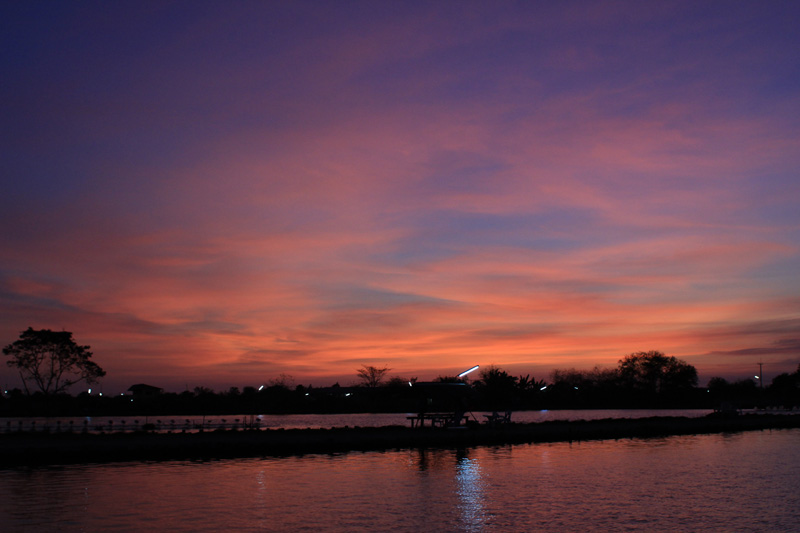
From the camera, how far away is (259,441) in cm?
4222

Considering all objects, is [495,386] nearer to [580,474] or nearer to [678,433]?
[678,433]

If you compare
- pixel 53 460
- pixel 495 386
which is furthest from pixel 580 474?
pixel 495 386

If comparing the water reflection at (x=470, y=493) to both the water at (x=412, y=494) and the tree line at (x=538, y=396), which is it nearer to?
the water at (x=412, y=494)

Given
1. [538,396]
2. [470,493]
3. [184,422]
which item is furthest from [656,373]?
[470,493]

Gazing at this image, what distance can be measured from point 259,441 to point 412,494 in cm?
1763

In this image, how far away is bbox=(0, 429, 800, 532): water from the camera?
71.8 feet

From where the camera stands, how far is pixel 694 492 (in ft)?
93.6

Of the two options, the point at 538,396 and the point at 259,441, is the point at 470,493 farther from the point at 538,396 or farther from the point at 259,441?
the point at 538,396

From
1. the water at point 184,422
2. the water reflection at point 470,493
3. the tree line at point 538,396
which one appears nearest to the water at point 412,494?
the water reflection at point 470,493

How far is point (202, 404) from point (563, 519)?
12786cm

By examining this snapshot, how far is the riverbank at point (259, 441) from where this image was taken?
1446 inches

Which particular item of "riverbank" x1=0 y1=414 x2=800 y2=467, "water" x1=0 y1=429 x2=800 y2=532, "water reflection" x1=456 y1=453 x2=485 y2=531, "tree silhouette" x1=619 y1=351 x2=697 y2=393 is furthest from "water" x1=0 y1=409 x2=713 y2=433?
"tree silhouette" x1=619 y1=351 x2=697 y2=393

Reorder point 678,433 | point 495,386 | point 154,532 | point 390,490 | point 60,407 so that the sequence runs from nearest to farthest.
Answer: point 154,532 → point 390,490 → point 678,433 → point 60,407 → point 495,386

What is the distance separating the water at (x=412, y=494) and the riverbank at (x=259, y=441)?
7.23 ft
